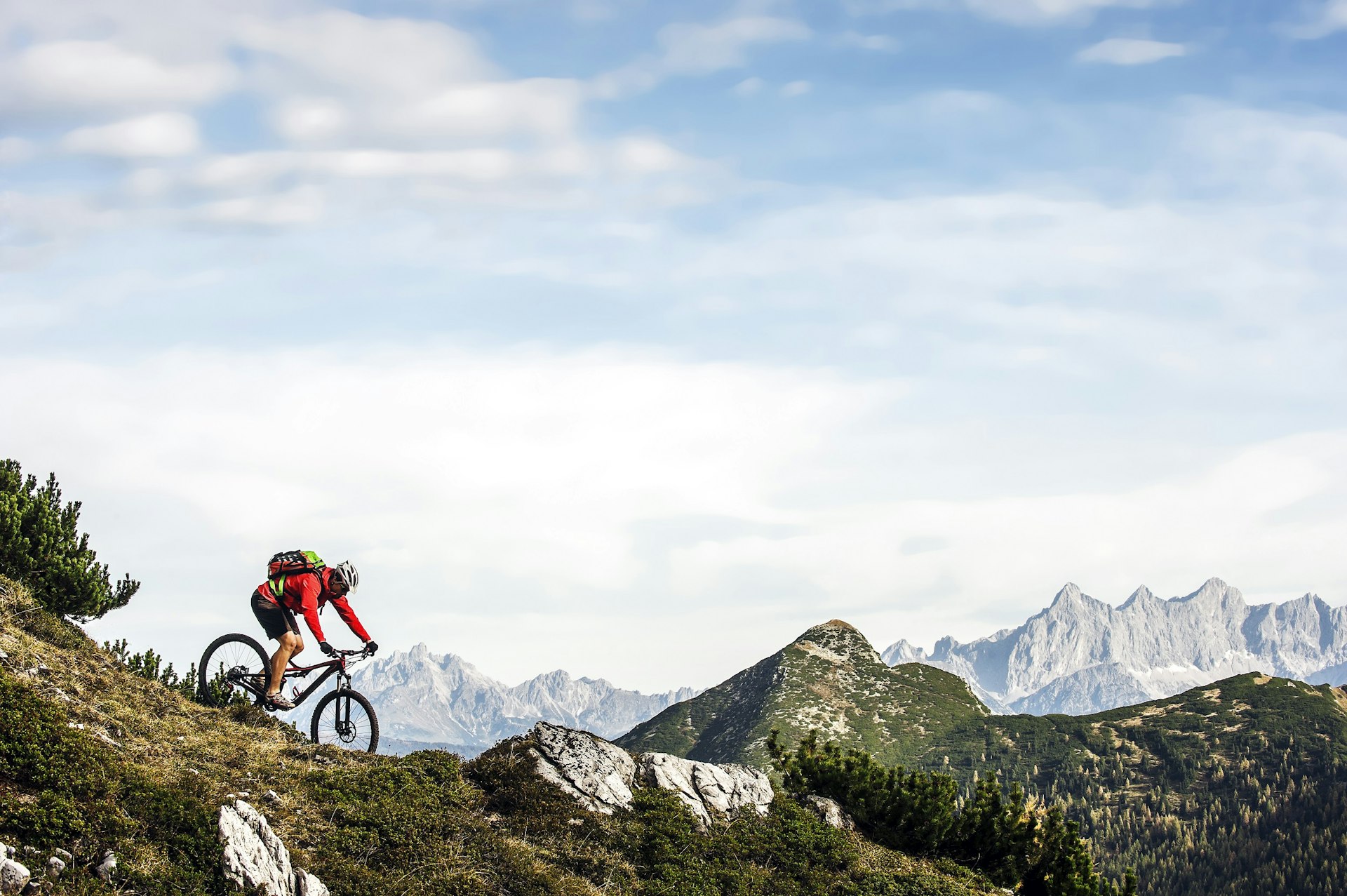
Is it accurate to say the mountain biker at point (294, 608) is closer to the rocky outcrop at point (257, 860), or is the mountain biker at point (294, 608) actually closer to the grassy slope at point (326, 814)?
the grassy slope at point (326, 814)

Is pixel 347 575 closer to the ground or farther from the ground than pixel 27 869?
farther from the ground

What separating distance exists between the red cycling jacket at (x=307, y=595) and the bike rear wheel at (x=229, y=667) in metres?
1.74

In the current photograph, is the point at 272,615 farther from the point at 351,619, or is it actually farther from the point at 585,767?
the point at 585,767

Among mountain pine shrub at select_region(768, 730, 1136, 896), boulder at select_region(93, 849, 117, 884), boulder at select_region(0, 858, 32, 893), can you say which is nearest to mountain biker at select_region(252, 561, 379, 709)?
boulder at select_region(93, 849, 117, 884)

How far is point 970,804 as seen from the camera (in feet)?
113

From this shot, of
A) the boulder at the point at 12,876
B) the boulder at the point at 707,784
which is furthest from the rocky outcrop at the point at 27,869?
the boulder at the point at 707,784

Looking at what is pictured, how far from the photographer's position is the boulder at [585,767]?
25.9 metres

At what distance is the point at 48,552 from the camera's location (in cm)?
3409

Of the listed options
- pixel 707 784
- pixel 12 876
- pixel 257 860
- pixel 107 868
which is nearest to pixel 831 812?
pixel 707 784

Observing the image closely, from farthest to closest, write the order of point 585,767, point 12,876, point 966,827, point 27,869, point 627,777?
point 966,827, point 627,777, point 585,767, point 27,869, point 12,876

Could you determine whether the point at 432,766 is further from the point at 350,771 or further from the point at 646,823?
the point at 646,823

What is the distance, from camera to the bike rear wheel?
23.9 metres

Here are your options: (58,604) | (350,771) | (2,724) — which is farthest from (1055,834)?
(58,604)

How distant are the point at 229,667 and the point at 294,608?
3136mm
